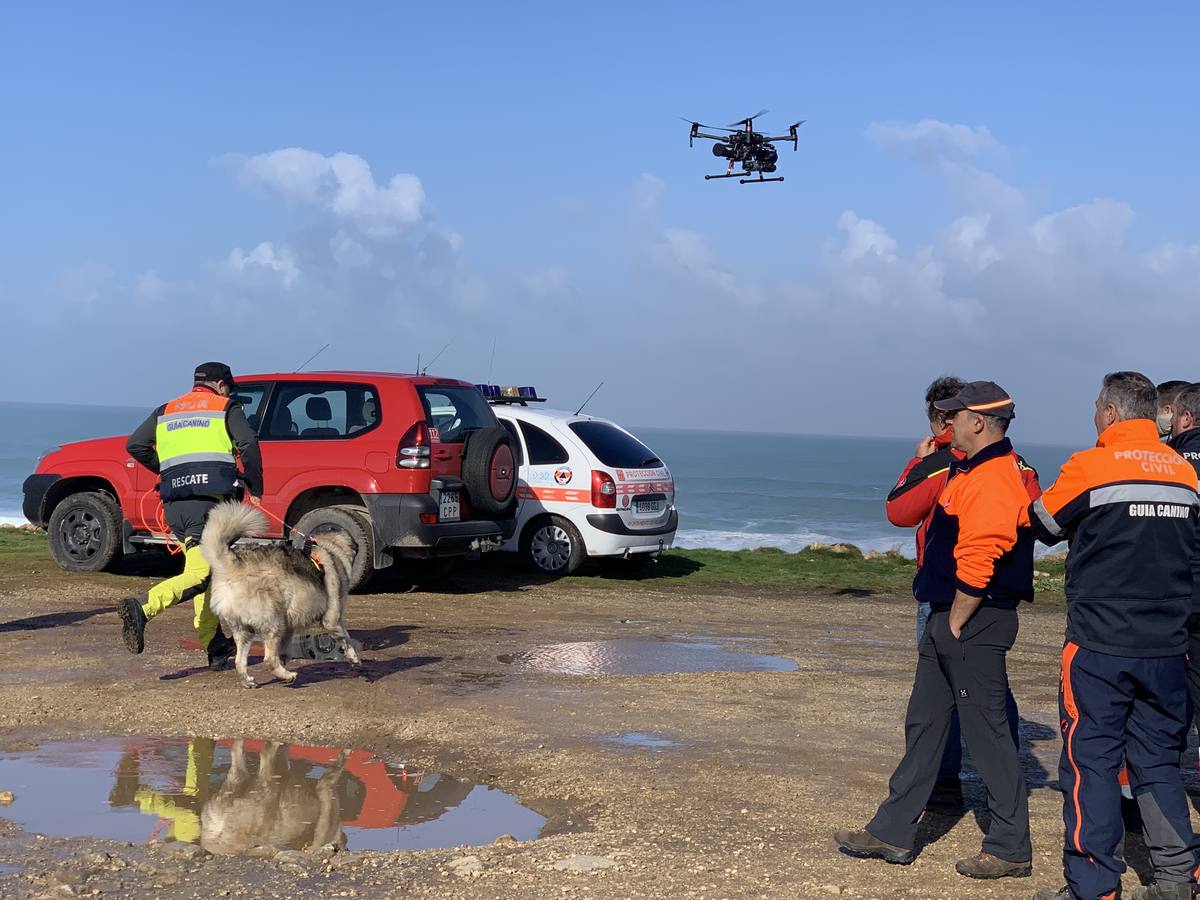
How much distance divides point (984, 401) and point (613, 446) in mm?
9512

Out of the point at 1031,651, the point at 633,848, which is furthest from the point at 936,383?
the point at 1031,651

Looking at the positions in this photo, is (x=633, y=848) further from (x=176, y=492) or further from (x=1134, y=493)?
(x=176, y=492)

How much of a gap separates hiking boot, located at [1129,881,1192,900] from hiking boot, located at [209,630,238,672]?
602 centimetres

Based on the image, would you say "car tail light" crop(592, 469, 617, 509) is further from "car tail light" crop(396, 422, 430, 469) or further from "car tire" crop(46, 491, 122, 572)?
"car tire" crop(46, 491, 122, 572)

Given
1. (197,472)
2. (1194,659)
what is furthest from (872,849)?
(197,472)

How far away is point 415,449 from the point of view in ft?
39.2

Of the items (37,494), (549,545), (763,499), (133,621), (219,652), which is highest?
(37,494)

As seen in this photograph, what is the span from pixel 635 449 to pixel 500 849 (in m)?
9.89

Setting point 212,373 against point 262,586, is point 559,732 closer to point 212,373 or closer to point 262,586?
point 262,586

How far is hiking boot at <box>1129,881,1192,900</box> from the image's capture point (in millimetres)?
4720

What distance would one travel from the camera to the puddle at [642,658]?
9.46 meters

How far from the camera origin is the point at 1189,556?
4789mm

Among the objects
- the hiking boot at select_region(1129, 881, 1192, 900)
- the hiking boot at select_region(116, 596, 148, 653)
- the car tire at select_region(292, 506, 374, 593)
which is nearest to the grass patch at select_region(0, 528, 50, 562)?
the car tire at select_region(292, 506, 374, 593)

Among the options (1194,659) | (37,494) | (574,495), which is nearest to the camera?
(1194,659)
